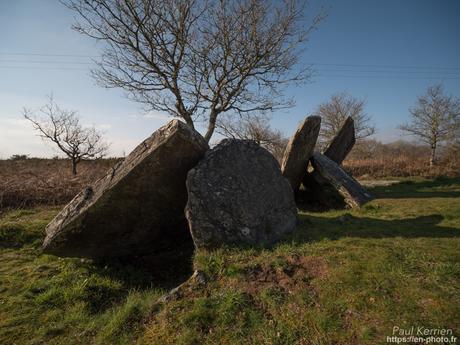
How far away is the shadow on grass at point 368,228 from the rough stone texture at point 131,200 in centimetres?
247

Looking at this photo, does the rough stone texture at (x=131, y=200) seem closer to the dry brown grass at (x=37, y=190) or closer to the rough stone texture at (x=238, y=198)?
the rough stone texture at (x=238, y=198)

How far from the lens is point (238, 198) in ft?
15.3

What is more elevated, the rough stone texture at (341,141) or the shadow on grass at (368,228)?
the rough stone texture at (341,141)

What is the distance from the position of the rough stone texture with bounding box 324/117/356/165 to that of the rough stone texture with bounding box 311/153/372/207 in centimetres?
262

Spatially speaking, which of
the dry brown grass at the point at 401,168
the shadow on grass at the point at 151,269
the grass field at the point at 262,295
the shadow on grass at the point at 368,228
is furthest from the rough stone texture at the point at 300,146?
the dry brown grass at the point at 401,168

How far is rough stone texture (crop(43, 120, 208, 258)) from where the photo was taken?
13.7 feet

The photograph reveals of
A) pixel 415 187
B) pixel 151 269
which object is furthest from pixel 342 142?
pixel 151 269

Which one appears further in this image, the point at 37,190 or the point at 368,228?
the point at 37,190

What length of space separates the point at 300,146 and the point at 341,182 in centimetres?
162

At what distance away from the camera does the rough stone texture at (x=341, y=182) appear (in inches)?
283

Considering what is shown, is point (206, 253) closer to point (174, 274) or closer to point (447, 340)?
point (174, 274)

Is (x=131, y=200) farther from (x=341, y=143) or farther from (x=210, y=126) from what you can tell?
(x=341, y=143)

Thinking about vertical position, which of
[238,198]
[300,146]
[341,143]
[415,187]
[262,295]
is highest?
[341,143]

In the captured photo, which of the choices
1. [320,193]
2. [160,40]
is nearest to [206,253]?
[320,193]
